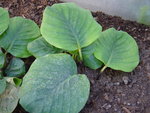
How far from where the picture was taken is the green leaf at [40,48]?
1501mm

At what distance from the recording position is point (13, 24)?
159 cm

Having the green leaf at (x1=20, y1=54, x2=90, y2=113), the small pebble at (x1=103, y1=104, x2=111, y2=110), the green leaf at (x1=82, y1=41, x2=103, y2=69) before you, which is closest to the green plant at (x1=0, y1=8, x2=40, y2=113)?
the green leaf at (x1=20, y1=54, x2=90, y2=113)

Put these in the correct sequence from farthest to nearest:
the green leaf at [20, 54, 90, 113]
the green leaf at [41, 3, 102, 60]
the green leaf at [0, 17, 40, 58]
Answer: the green leaf at [0, 17, 40, 58] → the green leaf at [41, 3, 102, 60] → the green leaf at [20, 54, 90, 113]

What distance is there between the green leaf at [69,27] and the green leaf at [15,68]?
0.16 m

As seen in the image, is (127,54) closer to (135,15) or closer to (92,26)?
(92,26)

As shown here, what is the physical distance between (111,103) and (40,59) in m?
0.33

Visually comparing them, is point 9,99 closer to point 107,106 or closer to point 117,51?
point 107,106

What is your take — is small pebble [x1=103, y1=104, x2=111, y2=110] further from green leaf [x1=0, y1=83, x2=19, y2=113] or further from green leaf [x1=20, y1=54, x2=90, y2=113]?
green leaf [x1=0, y1=83, x2=19, y2=113]

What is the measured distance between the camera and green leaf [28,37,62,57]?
59.1 inches

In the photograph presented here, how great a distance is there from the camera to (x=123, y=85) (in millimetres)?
1474

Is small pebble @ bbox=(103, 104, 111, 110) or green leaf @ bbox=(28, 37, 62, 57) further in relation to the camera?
green leaf @ bbox=(28, 37, 62, 57)

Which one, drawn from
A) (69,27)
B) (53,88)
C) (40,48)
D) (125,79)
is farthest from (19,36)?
(125,79)

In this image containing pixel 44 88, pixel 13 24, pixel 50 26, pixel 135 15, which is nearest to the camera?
pixel 44 88

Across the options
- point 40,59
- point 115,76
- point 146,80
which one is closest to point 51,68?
point 40,59
